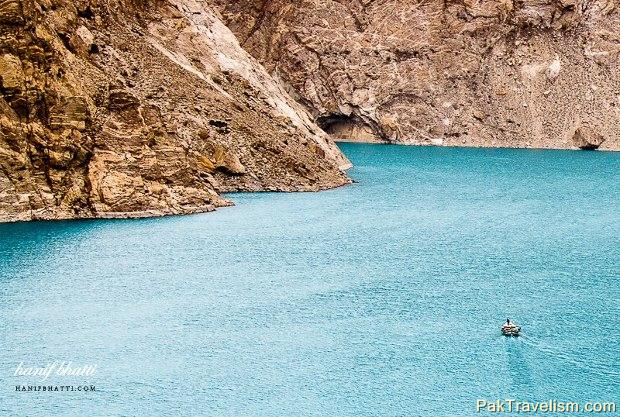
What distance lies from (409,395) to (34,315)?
20.2 metres

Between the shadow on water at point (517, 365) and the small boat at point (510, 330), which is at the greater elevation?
the small boat at point (510, 330)

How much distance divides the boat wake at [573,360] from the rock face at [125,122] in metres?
38.6

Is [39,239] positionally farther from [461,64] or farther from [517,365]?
[461,64]

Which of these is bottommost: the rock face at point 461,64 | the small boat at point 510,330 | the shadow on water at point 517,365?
the shadow on water at point 517,365

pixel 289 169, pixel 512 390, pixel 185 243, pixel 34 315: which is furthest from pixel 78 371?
pixel 289 169

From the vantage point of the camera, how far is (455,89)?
17838cm

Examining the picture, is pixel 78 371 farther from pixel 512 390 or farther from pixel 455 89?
pixel 455 89

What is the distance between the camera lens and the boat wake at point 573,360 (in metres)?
40.2

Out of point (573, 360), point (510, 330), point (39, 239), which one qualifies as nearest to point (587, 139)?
point (39, 239)

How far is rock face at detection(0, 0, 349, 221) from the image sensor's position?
236 ft

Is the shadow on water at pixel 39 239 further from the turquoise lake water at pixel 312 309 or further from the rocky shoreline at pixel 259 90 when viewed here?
the rocky shoreline at pixel 259 90

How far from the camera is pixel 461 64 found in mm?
178250

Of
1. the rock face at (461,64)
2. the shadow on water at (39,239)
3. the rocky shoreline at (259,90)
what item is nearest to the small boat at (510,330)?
the shadow on water at (39,239)

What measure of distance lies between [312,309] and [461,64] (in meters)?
136
